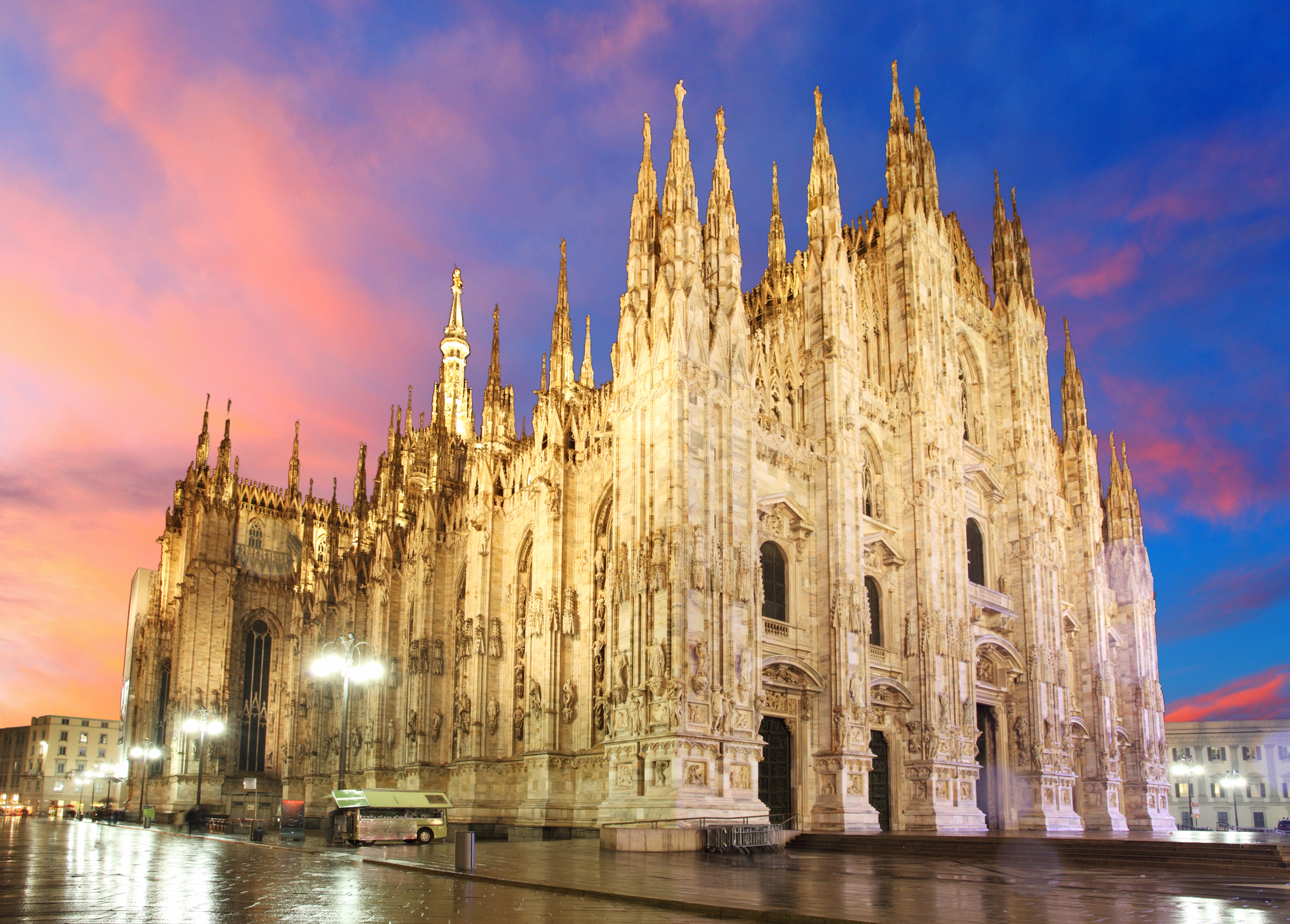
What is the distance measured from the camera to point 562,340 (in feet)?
134

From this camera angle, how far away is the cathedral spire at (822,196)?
123 ft

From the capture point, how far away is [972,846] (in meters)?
25.7

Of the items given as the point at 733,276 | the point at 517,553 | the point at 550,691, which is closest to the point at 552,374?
the point at 517,553

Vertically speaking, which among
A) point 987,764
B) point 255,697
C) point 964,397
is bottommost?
point 987,764

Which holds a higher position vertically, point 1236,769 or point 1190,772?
point 1190,772

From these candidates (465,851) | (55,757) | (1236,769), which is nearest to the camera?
(465,851)

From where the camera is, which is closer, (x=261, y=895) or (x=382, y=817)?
(x=261, y=895)

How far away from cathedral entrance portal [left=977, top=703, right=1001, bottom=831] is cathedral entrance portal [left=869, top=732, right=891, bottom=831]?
5.54m

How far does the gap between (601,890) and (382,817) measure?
662 inches

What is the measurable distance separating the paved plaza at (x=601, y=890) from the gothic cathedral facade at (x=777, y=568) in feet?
25.1

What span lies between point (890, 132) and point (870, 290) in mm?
7604

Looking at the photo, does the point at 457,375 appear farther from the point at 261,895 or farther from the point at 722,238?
the point at 261,895

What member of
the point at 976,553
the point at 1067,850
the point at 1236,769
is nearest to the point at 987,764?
the point at 976,553

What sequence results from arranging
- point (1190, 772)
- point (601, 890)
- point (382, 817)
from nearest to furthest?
point (601, 890) < point (382, 817) < point (1190, 772)
